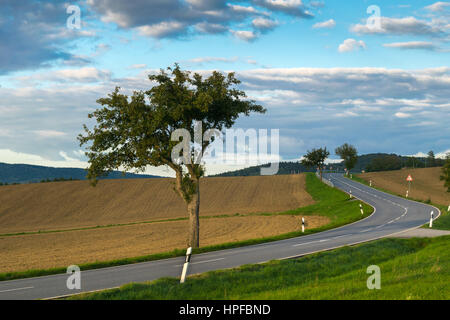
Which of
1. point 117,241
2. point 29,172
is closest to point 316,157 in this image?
point 117,241

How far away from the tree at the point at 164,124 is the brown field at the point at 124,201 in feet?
93.5

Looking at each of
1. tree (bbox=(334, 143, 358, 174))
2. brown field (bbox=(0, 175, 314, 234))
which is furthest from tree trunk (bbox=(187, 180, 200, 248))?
tree (bbox=(334, 143, 358, 174))

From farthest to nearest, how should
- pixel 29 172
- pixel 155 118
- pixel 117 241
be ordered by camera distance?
pixel 29 172
pixel 117 241
pixel 155 118

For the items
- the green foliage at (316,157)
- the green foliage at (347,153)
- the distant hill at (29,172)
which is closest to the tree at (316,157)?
the green foliage at (316,157)

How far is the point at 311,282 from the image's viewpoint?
12.0 m

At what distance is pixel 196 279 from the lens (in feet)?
39.9

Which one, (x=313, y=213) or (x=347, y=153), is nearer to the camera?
(x=313, y=213)

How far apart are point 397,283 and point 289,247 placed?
10.7 m

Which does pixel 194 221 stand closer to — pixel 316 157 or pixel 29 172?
pixel 316 157

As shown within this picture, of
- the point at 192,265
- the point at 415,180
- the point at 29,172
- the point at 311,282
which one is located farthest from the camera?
the point at 29,172

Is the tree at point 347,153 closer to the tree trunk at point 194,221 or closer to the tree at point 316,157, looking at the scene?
the tree at point 316,157

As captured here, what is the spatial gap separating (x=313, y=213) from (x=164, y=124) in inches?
1142
